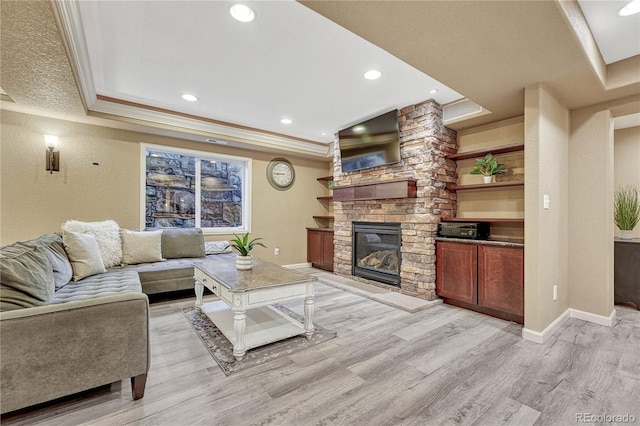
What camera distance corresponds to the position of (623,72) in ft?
7.75

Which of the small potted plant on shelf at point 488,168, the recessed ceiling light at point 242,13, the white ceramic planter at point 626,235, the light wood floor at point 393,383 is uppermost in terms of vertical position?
the recessed ceiling light at point 242,13

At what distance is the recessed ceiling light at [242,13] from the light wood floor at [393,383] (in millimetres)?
2535

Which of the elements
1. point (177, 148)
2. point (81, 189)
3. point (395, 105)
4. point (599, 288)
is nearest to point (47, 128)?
point (81, 189)

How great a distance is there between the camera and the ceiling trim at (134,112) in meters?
1.95

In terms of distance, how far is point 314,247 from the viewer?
18.4ft

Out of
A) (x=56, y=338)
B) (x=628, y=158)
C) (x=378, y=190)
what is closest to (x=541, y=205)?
(x=378, y=190)

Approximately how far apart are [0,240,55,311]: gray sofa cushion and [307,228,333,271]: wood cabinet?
3.89m

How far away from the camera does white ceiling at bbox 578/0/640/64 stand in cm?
180

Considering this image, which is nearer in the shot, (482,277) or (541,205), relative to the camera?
(541,205)

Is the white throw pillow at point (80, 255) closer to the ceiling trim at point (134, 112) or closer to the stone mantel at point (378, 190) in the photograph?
the ceiling trim at point (134, 112)

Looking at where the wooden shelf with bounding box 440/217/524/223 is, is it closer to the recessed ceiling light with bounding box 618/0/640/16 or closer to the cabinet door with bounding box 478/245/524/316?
the cabinet door with bounding box 478/245/524/316

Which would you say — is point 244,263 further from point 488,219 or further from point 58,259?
point 488,219

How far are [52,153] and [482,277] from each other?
533 cm

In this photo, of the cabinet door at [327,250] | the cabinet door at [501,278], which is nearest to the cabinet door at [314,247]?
the cabinet door at [327,250]
